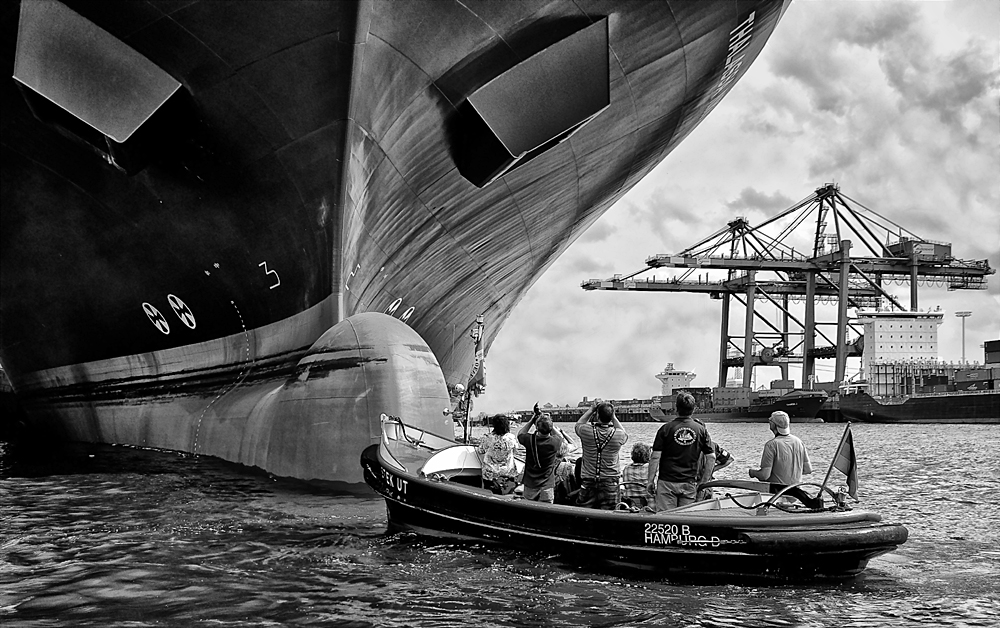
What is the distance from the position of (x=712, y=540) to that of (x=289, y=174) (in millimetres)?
9509

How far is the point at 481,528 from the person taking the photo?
9.86 meters

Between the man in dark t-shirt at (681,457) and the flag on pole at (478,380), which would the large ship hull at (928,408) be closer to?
the flag on pole at (478,380)

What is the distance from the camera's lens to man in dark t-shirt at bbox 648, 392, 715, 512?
908 cm

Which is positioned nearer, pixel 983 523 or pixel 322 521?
pixel 322 521

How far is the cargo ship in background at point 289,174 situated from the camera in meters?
Result: 12.8

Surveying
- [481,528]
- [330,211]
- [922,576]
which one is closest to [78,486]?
[330,211]

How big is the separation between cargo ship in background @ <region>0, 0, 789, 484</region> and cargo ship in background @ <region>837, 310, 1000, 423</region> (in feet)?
198

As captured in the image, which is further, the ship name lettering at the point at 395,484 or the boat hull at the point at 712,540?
the ship name lettering at the point at 395,484

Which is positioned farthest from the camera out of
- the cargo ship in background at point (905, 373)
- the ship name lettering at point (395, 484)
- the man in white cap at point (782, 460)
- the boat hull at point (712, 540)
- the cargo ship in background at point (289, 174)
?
the cargo ship in background at point (905, 373)

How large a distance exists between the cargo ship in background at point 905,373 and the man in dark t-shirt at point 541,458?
6698cm

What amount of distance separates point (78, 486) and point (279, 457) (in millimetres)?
3397

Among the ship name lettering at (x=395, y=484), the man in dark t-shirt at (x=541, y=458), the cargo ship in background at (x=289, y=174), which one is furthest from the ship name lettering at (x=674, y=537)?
the cargo ship in background at (x=289, y=174)

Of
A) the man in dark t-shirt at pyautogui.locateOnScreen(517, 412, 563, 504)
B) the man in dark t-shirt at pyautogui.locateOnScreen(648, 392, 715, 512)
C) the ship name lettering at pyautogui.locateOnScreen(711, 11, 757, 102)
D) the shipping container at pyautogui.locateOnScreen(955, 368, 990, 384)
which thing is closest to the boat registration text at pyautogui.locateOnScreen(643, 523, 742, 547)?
the man in dark t-shirt at pyautogui.locateOnScreen(648, 392, 715, 512)

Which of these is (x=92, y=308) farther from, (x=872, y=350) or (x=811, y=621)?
(x=872, y=350)
